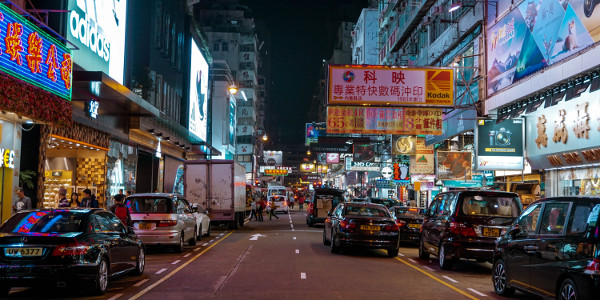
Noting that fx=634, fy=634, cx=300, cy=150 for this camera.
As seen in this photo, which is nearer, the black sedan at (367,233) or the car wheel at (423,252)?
the car wheel at (423,252)

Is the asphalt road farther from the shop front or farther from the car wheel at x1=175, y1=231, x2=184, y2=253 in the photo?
the shop front

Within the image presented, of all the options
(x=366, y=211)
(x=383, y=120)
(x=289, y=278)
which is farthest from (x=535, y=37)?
(x=289, y=278)

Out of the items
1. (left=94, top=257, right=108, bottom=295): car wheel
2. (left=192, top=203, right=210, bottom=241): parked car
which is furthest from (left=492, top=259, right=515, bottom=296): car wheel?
(left=192, top=203, right=210, bottom=241): parked car

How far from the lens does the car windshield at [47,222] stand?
35.0 feet

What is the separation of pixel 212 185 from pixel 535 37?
15.1 m

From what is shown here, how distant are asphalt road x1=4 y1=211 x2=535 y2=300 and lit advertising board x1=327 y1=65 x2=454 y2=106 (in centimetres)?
694

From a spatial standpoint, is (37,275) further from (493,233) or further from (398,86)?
(398,86)

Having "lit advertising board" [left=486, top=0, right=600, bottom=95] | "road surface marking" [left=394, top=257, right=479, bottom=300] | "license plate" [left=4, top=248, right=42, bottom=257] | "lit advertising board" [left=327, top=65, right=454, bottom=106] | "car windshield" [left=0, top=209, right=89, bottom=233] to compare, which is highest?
"lit advertising board" [left=486, top=0, right=600, bottom=95]

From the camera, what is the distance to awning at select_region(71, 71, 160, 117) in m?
19.1

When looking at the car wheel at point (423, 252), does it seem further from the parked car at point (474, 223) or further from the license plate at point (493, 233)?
the license plate at point (493, 233)

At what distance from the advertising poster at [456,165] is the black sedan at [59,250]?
2161 cm

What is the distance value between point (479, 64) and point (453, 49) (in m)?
5.68

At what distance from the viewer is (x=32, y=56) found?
15438 mm

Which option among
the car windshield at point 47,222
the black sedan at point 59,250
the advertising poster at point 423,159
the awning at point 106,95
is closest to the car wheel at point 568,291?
the black sedan at point 59,250
